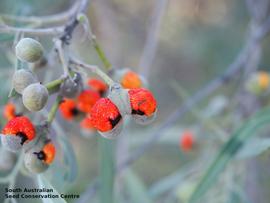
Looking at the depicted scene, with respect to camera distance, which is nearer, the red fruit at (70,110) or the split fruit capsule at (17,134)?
the split fruit capsule at (17,134)

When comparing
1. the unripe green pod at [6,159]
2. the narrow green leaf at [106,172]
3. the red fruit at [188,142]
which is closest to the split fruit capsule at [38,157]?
the unripe green pod at [6,159]

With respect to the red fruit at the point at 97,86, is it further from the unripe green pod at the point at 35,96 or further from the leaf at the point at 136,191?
the leaf at the point at 136,191

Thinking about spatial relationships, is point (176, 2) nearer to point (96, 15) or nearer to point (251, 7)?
point (96, 15)

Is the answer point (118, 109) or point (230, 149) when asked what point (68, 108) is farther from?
point (230, 149)

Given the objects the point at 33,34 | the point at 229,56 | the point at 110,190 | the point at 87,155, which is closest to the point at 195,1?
the point at 229,56

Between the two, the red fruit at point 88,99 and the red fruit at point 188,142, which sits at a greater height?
the red fruit at point 188,142

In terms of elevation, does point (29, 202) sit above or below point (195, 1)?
below

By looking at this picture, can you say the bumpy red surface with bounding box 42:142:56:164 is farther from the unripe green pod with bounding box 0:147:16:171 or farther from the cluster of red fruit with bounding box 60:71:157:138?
the unripe green pod with bounding box 0:147:16:171
